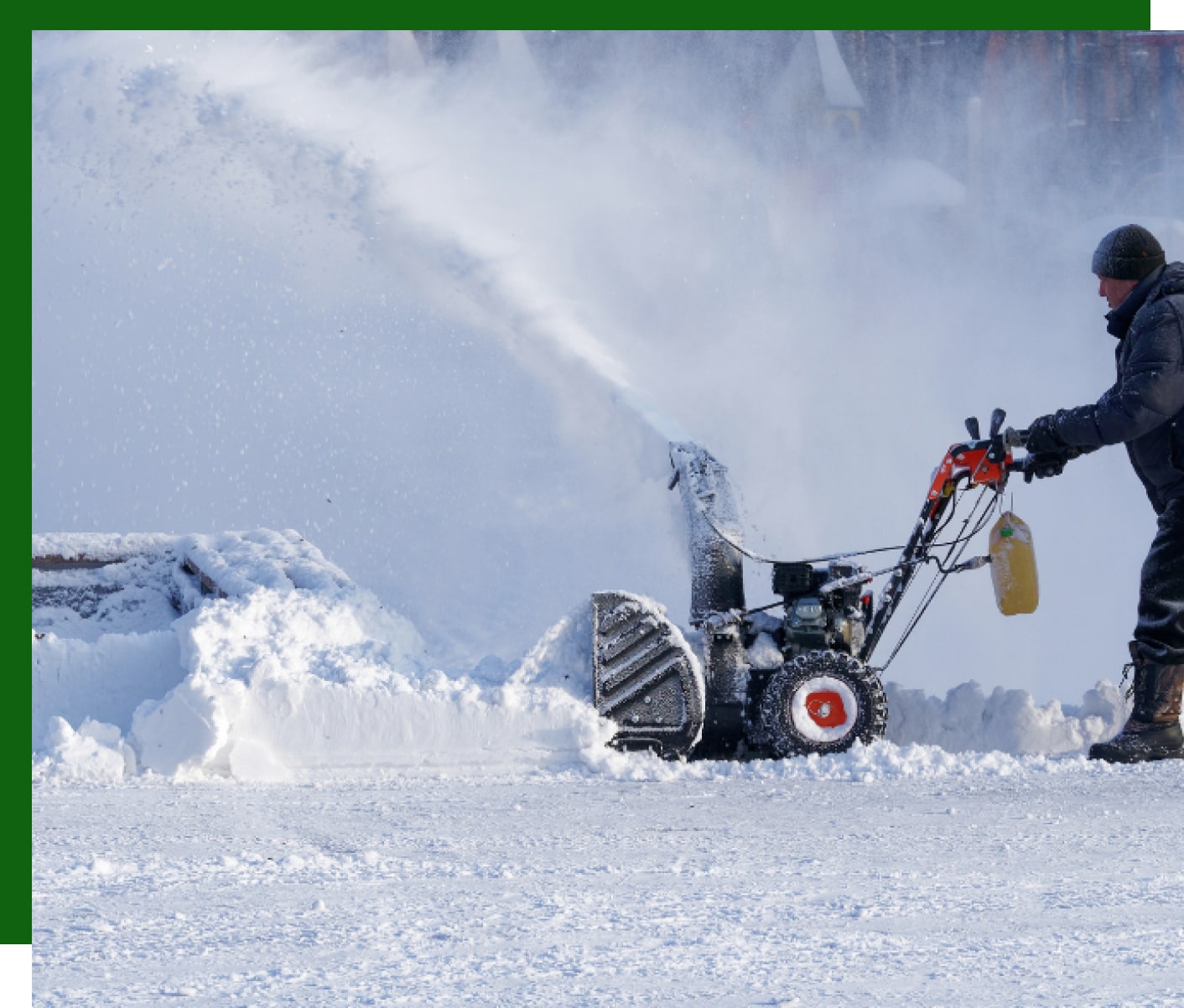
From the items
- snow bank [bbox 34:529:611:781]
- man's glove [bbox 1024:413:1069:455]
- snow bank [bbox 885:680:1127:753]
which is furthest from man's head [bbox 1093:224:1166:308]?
snow bank [bbox 34:529:611:781]

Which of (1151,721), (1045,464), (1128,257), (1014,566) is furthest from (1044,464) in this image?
(1151,721)

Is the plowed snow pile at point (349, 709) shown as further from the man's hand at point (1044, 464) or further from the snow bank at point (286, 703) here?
the man's hand at point (1044, 464)

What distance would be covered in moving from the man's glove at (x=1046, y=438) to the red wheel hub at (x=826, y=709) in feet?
4.26

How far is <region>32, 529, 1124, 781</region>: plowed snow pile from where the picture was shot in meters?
6.37

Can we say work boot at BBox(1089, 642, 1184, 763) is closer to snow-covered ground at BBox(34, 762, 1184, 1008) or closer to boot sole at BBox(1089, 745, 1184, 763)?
boot sole at BBox(1089, 745, 1184, 763)

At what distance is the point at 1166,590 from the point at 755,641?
170 centimetres

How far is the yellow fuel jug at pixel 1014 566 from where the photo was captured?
6609 millimetres

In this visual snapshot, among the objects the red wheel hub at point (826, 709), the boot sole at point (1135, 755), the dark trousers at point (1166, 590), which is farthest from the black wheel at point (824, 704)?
the dark trousers at point (1166, 590)

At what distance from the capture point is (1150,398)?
631 centimetres

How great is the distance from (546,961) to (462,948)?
0.25 metres

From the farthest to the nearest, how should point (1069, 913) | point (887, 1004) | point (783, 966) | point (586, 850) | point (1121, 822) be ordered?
point (1121, 822)
point (586, 850)
point (1069, 913)
point (783, 966)
point (887, 1004)

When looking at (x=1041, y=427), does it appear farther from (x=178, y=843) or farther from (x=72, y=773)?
(x=72, y=773)

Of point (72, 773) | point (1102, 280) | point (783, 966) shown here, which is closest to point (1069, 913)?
point (783, 966)

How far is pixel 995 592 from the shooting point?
6.72m
